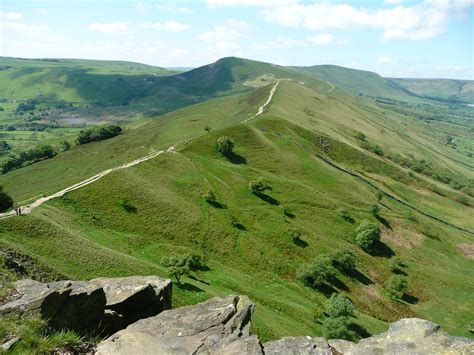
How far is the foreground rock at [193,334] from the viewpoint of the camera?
19797 millimetres

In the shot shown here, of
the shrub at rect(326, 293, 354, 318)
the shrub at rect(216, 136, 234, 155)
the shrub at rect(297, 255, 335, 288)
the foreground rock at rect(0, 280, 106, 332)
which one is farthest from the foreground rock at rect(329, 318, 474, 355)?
the shrub at rect(216, 136, 234, 155)

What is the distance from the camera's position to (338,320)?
5884 cm

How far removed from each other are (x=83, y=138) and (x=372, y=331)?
136130mm

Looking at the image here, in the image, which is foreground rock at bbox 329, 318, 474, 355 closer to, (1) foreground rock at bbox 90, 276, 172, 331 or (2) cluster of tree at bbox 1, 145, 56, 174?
(1) foreground rock at bbox 90, 276, 172, 331

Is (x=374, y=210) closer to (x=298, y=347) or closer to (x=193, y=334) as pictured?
(x=298, y=347)

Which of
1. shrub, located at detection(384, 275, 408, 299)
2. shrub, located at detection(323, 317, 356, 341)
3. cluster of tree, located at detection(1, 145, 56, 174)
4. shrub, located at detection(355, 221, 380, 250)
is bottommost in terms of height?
shrub, located at detection(384, 275, 408, 299)

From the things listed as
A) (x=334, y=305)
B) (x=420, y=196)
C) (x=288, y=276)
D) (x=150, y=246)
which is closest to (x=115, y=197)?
(x=150, y=246)

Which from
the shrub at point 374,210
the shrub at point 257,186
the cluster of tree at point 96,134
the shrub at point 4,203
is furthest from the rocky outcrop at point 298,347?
the cluster of tree at point 96,134

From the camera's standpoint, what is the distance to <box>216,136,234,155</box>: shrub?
382 feet

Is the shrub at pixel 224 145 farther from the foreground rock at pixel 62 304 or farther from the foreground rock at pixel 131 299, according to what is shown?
the foreground rock at pixel 62 304

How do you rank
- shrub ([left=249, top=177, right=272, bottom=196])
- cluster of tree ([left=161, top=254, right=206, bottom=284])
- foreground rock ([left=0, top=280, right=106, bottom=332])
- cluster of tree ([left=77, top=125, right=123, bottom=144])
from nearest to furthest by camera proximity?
foreground rock ([left=0, top=280, right=106, bottom=332])
cluster of tree ([left=161, top=254, right=206, bottom=284])
shrub ([left=249, top=177, right=272, bottom=196])
cluster of tree ([left=77, top=125, right=123, bottom=144])

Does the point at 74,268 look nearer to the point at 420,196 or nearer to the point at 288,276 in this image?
the point at 288,276

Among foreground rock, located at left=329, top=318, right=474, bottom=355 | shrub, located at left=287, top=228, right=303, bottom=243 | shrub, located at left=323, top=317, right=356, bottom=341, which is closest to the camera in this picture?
foreground rock, located at left=329, top=318, right=474, bottom=355

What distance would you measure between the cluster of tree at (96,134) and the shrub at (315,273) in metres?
116
